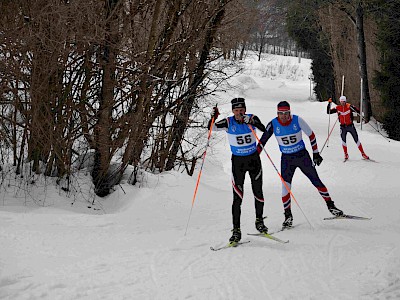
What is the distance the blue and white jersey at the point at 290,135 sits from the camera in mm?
7863

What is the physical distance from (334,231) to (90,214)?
4.17 m

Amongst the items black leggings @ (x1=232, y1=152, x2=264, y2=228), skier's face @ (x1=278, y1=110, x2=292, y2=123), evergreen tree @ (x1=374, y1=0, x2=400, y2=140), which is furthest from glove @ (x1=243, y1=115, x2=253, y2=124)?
evergreen tree @ (x1=374, y1=0, x2=400, y2=140)

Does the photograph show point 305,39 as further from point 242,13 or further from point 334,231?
point 334,231

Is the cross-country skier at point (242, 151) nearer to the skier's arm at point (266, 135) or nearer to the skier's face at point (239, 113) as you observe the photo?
the skier's face at point (239, 113)

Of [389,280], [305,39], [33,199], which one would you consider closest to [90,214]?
[33,199]

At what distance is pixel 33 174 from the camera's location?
894 centimetres

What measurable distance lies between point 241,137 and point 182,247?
72.5 inches

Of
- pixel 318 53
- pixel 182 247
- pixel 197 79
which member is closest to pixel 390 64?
pixel 197 79

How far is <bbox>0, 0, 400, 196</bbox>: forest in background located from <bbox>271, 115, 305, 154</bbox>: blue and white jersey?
275 cm

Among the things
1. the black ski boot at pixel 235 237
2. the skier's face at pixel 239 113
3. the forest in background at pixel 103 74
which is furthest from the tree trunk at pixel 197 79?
the black ski boot at pixel 235 237

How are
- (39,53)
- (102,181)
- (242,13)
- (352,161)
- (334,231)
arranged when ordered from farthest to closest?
1. (352,161)
2. (242,13)
3. (102,181)
4. (39,53)
5. (334,231)

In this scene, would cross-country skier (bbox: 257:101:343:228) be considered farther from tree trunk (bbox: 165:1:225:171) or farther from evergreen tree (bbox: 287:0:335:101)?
evergreen tree (bbox: 287:0:335:101)

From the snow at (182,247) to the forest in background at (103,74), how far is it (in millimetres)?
788

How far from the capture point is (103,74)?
30.3ft
